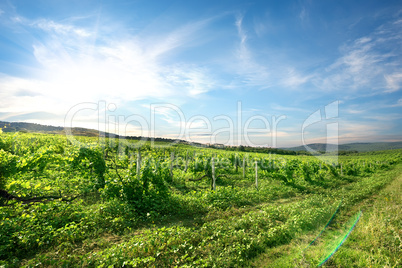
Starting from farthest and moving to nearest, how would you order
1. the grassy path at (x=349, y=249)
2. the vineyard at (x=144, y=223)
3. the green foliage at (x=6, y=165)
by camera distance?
the green foliage at (x=6, y=165)
the vineyard at (x=144, y=223)
the grassy path at (x=349, y=249)

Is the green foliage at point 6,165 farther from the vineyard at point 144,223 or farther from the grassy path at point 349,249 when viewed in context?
the grassy path at point 349,249

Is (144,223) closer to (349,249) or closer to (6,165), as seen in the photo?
(6,165)

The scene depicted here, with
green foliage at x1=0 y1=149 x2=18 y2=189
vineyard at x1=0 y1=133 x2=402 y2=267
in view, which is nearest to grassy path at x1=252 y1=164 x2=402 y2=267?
vineyard at x1=0 y1=133 x2=402 y2=267

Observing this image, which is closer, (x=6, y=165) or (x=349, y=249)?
(x=349, y=249)

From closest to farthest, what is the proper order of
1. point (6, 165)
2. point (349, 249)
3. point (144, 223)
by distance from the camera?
point (349, 249), point (6, 165), point (144, 223)

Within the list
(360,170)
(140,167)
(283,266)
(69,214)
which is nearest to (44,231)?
(69,214)

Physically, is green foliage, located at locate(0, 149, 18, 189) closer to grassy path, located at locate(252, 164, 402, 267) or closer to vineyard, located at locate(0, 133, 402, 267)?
vineyard, located at locate(0, 133, 402, 267)

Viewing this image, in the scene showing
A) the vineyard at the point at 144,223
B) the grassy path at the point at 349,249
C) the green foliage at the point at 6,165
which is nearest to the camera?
the grassy path at the point at 349,249

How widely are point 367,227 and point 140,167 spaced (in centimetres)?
843

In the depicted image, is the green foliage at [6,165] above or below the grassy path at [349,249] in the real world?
above

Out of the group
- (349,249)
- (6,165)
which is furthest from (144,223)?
(349,249)

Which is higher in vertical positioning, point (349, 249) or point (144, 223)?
point (349, 249)

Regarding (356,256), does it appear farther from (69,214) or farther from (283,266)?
(69,214)

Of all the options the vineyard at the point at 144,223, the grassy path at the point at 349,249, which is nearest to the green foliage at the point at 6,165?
the vineyard at the point at 144,223
